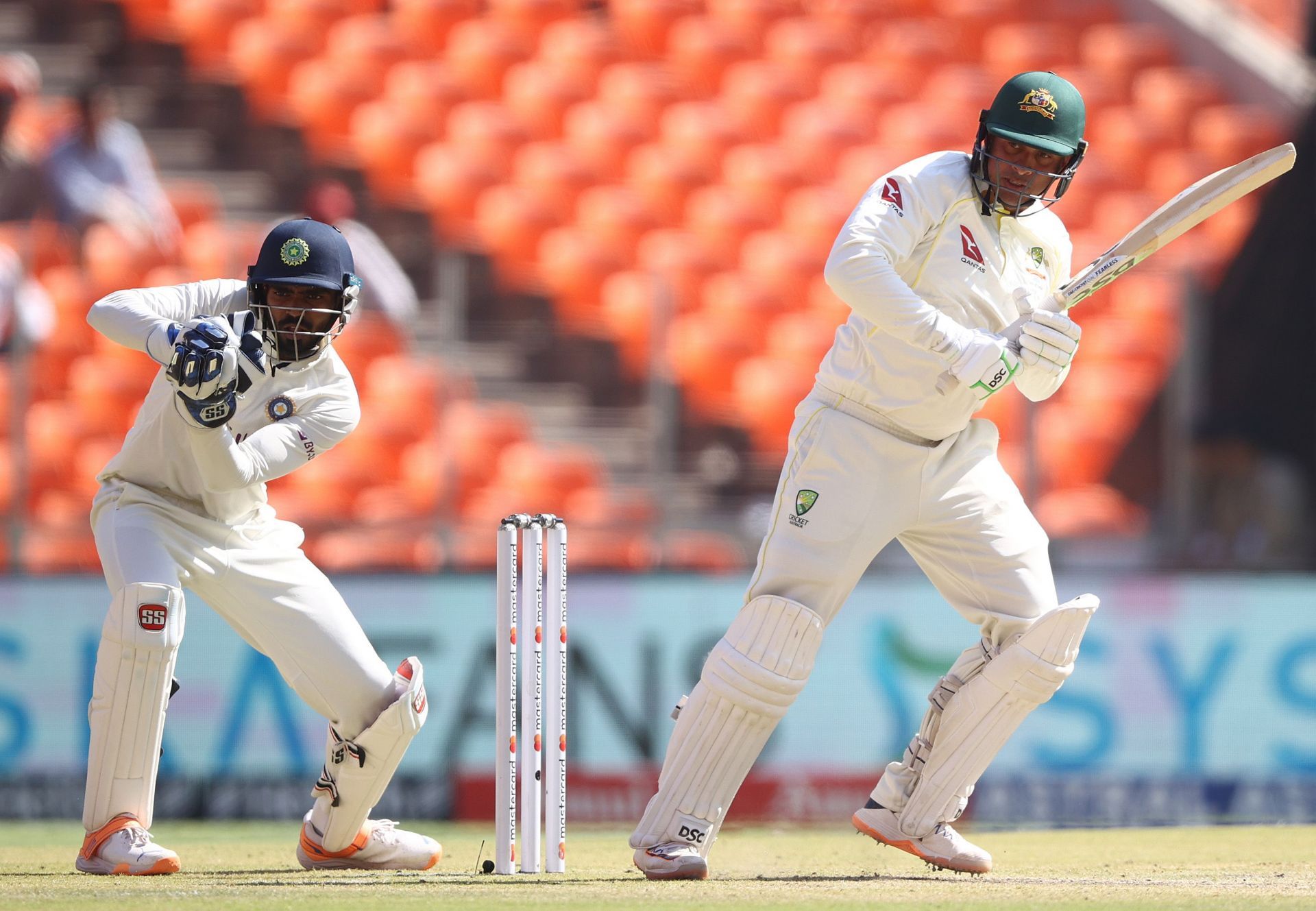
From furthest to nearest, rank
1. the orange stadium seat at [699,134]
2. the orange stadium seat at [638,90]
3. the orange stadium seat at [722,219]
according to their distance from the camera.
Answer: the orange stadium seat at [638,90] < the orange stadium seat at [699,134] < the orange stadium seat at [722,219]

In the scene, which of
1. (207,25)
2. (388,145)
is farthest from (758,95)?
(207,25)

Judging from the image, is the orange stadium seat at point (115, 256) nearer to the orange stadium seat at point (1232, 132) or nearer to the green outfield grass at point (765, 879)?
the green outfield grass at point (765, 879)

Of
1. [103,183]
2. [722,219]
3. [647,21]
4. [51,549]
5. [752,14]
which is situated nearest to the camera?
[51,549]

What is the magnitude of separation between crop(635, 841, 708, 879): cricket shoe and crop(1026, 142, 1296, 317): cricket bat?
169 cm

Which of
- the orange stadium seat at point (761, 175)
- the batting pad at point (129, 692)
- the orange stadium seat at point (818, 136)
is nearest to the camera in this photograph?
the batting pad at point (129, 692)

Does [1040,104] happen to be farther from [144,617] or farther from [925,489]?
[144,617]

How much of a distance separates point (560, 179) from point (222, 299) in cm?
575

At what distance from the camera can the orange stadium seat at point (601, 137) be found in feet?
35.0

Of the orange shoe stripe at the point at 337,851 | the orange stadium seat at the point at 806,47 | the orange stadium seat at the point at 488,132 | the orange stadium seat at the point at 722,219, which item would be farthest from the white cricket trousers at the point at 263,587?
the orange stadium seat at the point at 806,47

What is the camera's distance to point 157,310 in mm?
4727

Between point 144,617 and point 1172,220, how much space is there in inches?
112

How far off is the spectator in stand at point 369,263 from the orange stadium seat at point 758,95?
2.82 metres

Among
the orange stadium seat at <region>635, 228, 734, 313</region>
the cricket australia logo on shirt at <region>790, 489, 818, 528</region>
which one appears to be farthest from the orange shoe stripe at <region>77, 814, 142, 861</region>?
the orange stadium seat at <region>635, 228, 734, 313</region>

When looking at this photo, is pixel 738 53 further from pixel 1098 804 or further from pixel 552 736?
pixel 552 736
